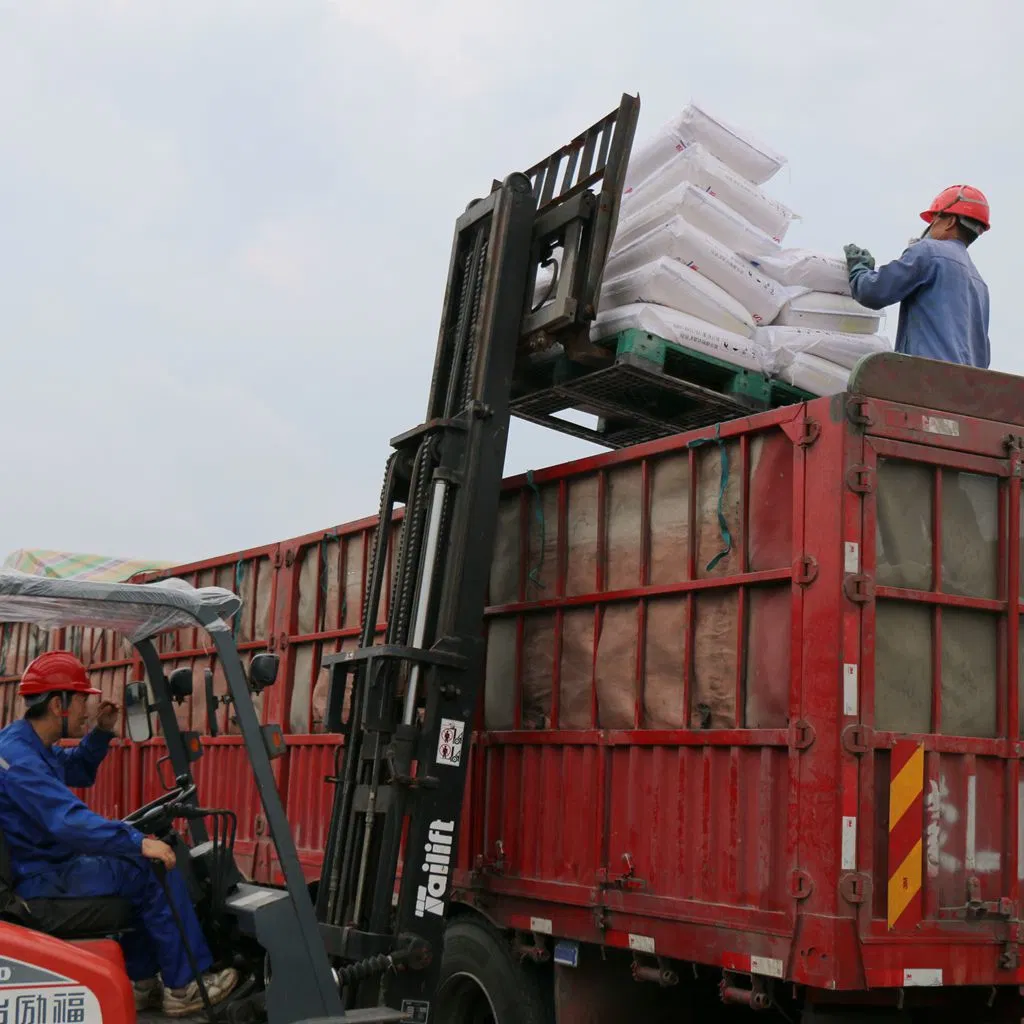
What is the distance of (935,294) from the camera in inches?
247

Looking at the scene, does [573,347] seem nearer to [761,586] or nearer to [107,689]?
[761,586]

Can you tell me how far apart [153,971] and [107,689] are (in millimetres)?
5507

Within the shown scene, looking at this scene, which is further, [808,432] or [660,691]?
[660,691]

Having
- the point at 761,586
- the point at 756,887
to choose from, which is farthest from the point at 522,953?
the point at 761,586

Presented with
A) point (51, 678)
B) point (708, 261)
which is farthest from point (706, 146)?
point (51, 678)

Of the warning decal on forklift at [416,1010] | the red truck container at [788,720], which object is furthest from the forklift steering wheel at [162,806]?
the red truck container at [788,720]

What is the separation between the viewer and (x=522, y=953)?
586cm

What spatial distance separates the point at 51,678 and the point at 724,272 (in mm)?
3392

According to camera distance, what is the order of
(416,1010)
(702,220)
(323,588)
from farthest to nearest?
1. (323,588)
2. (702,220)
3. (416,1010)

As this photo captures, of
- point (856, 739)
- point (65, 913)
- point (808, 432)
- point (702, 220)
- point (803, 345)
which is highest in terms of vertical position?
point (702, 220)

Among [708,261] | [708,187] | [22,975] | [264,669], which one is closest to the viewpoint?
[22,975]

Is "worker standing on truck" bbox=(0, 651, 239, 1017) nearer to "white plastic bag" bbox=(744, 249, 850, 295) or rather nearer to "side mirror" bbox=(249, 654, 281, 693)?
"side mirror" bbox=(249, 654, 281, 693)

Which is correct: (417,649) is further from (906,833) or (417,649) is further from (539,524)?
(906,833)

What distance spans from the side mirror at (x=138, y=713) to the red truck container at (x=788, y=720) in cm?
162
